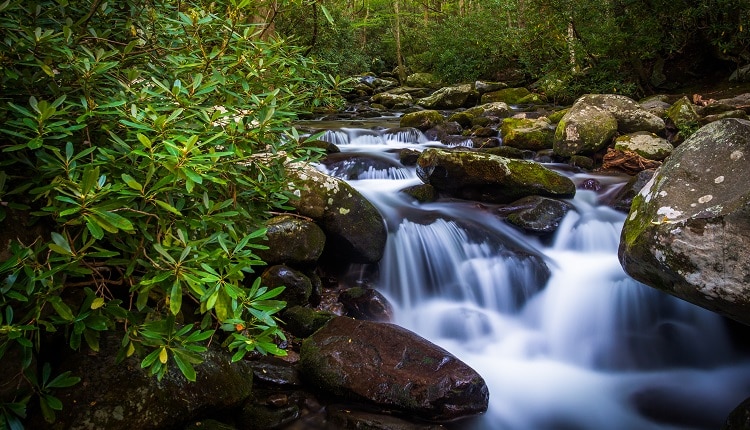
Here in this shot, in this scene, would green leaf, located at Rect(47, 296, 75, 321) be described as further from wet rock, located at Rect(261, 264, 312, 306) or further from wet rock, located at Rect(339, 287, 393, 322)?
wet rock, located at Rect(339, 287, 393, 322)

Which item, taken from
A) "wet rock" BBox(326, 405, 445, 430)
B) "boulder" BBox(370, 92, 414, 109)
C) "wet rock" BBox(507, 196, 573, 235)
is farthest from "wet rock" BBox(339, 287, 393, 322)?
"boulder" BBox(370, 92, 414, 109)

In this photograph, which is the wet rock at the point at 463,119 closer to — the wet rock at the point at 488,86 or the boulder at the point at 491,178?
the wet rock at the point at 488,86

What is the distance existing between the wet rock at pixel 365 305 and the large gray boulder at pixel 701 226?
2.25 meters

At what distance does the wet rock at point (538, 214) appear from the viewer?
6.03 m

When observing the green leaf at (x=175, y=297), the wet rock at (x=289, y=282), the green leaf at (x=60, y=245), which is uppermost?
the green leaf at (x=60, y=245)

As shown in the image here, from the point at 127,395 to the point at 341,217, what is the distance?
2871 millimetres

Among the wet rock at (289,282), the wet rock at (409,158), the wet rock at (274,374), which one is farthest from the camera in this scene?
the wet rock at (409,158)

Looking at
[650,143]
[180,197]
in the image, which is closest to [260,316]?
[180,197]

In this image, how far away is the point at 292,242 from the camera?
468 cm

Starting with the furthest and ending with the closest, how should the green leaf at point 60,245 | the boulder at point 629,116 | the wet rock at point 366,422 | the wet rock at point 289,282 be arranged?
the boulder at point 629,116 → the wet rock at point 289,282 → the wet rock at point 366,422 → the green leaf at point 60,245

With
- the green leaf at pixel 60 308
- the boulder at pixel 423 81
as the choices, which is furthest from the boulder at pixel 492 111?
the green leaf at pixel 60 308

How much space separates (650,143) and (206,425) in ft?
25.5

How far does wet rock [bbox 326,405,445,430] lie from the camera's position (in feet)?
10.4

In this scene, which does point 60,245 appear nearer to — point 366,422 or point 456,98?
point 366,422
